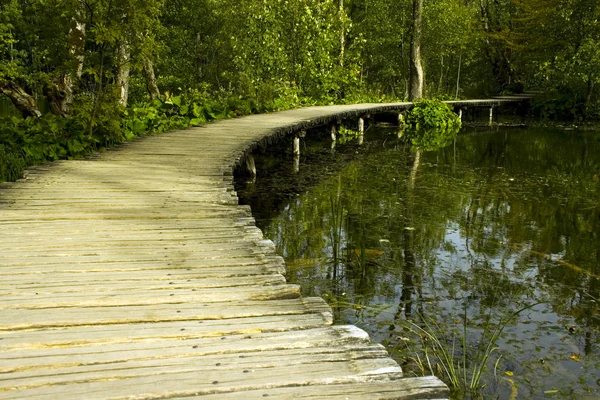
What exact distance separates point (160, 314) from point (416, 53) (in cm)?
2369

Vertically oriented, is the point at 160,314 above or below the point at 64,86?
below

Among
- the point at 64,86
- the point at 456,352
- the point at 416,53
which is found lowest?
the point at 456,352

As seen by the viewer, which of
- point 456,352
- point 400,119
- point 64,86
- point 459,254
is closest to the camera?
point 456,352

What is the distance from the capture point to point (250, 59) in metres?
20.6

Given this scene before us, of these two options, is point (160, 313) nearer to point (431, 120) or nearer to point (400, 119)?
point (431, 120)

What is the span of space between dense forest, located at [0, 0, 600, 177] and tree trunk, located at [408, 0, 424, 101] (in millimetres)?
48

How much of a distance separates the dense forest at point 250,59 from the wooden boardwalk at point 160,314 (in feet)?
12.9

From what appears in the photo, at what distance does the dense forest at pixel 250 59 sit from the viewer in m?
9.43

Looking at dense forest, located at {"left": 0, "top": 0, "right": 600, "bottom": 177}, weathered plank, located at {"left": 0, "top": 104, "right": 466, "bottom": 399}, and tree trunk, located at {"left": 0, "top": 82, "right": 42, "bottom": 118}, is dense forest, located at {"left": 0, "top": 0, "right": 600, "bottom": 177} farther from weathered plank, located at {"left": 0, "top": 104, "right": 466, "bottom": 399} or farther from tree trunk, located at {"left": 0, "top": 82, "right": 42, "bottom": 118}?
weathered plank, located at {"left": 0, "top": 104, "right": 466, "bottom": 399}

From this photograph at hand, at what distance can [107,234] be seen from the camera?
15.2 ft

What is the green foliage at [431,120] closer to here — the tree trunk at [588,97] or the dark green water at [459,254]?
the tree trunk at [588,97]

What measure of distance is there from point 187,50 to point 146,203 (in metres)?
25.5

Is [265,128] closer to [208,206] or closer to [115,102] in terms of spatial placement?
[115,102]

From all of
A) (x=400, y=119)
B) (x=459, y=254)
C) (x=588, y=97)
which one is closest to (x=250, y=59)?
(x=400, y=119)
